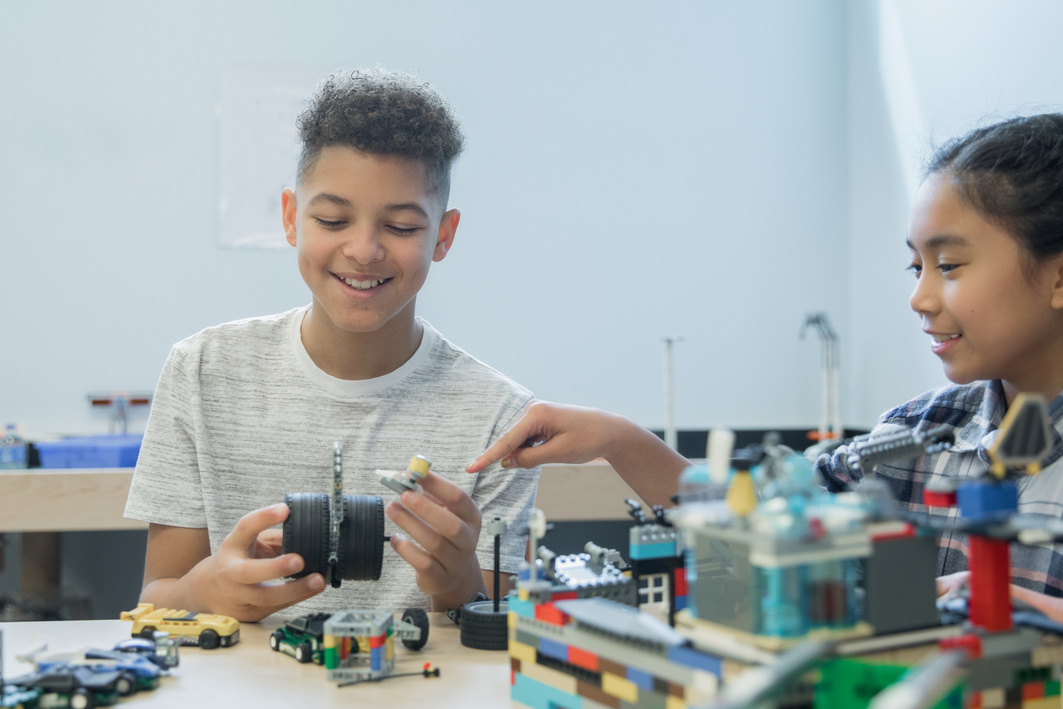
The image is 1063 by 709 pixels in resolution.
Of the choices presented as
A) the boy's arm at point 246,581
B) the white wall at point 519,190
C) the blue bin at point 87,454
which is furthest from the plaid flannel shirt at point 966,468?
the blue bin at point 87,454

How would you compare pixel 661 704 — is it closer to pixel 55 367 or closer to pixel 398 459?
pixel 398 459

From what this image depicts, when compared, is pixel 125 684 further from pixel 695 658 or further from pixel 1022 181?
pixel 1022 181

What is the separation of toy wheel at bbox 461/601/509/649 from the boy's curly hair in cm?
61

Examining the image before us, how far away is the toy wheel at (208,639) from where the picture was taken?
2.94ft

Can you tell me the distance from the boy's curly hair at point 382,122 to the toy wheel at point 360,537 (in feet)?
1.65

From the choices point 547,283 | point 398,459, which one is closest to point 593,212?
point 547,283

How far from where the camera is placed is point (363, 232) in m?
1.18

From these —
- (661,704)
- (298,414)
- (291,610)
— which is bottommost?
(291,610)

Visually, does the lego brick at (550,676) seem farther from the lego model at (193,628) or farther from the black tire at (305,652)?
the lego model at (193,628)

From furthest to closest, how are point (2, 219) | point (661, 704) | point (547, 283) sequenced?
point (547, 283), point (2, 219), point (661, 704)

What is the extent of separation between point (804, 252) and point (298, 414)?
6.27ft

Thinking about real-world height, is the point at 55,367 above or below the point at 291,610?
above

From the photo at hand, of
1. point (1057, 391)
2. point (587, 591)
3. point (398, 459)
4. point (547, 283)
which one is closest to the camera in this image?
point (587, 591)

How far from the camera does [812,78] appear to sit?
2.75 meters
